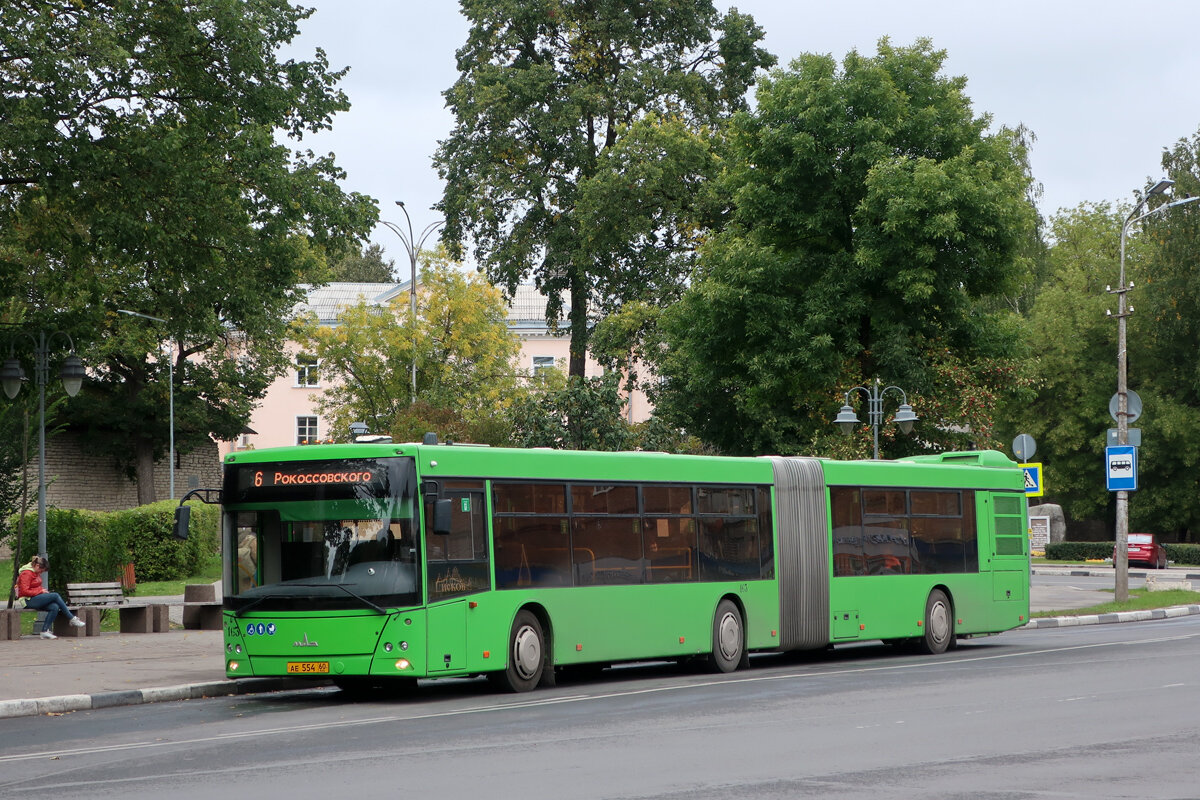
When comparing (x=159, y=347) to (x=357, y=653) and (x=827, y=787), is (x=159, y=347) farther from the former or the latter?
(x=827, y=787)

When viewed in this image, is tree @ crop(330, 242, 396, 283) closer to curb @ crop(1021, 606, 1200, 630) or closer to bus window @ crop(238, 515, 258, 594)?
curb @ crop(1021, 606, 1200, 630)

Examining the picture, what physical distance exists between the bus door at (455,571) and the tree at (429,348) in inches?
1771

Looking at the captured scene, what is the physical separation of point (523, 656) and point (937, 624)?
9.22 metres

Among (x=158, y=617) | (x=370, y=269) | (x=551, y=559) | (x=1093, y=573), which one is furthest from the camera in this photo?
(x=370, y=269)

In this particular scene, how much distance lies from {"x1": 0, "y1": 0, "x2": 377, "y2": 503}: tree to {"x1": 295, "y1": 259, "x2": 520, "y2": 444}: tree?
32828 millimetres

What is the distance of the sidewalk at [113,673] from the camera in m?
15.7

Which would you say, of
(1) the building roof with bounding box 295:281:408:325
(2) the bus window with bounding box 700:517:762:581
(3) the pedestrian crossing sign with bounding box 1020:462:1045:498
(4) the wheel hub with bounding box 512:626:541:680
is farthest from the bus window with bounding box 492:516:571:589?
(1) the building roof with bounding box 295:281:408:325

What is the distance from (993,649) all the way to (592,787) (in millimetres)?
15753

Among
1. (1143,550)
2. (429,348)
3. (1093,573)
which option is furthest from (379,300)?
(1143,550)

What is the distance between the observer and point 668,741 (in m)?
11.8

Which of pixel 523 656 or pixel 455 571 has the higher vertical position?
pixel 455 571

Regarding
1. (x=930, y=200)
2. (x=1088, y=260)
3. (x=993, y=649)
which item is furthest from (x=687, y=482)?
(x=1088, y=260)

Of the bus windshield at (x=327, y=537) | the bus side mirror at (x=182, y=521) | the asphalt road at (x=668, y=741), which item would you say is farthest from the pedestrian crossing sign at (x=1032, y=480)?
the bus side mirror at (x=182, y=521)

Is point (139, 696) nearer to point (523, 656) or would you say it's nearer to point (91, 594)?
point (523, 656)
